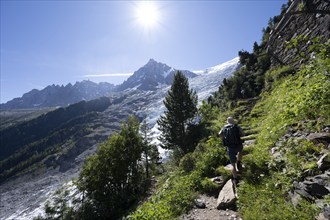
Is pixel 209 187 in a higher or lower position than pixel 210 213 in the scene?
higher

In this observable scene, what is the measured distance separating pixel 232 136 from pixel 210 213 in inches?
114

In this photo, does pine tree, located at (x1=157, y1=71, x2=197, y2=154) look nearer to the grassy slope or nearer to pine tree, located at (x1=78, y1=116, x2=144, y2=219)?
pine tree, located at (x1=78, y1=116, x2=144, y2=219)

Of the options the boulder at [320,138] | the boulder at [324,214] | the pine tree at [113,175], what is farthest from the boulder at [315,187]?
the pine tree at [113,175]

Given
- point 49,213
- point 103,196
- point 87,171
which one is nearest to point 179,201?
point 103,196

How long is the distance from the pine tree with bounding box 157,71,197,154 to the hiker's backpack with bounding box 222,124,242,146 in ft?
75.0

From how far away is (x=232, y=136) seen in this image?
8.13 metres

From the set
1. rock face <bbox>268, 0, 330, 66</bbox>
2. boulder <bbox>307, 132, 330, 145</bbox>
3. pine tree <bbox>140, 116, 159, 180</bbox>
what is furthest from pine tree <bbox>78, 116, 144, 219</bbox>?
boulder <bbox>307, 132, 330, 145</bbox>

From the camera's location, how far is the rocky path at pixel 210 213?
623 centimetres

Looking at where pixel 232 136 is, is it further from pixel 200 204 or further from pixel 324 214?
pixel 324 214

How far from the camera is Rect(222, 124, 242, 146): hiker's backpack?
319 inches

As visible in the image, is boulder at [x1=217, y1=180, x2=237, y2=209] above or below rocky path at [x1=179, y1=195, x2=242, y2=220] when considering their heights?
above

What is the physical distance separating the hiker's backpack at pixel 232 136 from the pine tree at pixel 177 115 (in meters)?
22.9

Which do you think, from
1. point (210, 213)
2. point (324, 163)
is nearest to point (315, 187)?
point (324, 163)

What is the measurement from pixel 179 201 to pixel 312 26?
17982mm
